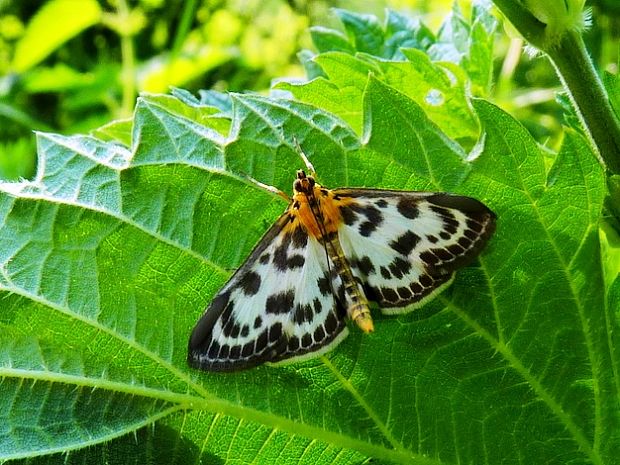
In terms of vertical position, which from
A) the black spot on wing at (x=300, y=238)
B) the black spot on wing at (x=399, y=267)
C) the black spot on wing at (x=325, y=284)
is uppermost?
the black spot on wing at (x=399, y=267)

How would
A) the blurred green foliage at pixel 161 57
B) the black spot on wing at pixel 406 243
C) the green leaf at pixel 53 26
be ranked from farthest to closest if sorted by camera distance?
the green leaf at pixel 53 26
the blurred green foliage at pixel 161 57
the black spot on wing at pixel 406 243

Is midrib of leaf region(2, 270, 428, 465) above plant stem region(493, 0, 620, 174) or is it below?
below

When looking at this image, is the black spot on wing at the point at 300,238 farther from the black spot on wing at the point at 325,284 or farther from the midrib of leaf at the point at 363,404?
the midrib of leaf at the point at 363,404

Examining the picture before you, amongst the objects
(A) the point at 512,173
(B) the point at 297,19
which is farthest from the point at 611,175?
(B) the point at 297,19

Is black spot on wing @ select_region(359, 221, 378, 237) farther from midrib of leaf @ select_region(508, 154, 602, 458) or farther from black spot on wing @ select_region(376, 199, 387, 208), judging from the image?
midrib of leaf @ select_region(508, 154, 602, 458)

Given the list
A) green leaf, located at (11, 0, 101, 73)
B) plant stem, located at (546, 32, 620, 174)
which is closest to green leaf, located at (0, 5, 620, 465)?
plant stem, located at (546, 32, 620, 174)

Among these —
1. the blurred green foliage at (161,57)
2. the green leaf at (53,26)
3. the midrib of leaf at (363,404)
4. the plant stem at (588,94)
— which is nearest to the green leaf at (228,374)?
the midrib of leaf at (363,404)

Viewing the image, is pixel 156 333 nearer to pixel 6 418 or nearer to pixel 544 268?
pixel 6 418

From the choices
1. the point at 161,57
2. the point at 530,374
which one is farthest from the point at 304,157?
the point at 161,57
